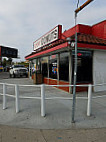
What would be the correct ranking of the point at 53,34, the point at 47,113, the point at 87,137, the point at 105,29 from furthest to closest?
the point at 105,29 → the point at 53,34 → the point at 47,113 → the point at 87,137

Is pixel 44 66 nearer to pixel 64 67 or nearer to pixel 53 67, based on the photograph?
pixel 53 67

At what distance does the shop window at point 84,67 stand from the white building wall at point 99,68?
36 cm

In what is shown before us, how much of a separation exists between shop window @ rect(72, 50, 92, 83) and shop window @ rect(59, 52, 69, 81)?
2.29 feet

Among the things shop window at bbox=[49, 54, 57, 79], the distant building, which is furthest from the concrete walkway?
the distant building

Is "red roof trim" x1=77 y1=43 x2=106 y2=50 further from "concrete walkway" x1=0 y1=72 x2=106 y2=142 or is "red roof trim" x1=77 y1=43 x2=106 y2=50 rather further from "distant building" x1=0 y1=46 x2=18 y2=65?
"distant building" x1=0 y1=46 x2=18 y2=65

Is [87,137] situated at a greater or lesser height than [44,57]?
lesser

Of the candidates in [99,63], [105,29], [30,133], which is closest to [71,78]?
[99,63]

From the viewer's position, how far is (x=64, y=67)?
7.29 metres

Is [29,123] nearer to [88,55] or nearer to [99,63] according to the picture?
[88,55]

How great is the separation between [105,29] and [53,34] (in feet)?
13.5

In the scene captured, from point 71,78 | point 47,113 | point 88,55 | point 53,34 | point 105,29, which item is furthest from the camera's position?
point 105,29

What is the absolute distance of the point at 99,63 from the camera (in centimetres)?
734

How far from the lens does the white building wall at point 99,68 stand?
7.18 metres

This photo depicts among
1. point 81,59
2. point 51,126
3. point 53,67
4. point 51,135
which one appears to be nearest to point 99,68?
point 81,59
